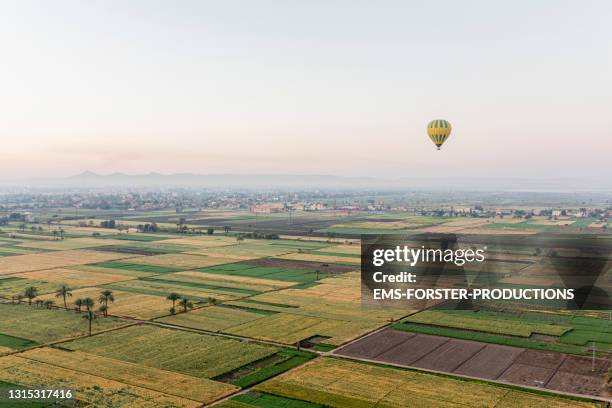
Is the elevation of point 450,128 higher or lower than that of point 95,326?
higher

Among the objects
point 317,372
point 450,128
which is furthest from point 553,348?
point 450,128

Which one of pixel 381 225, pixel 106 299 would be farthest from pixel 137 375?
pixel 381 225

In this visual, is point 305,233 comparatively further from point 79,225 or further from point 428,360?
point 428,360

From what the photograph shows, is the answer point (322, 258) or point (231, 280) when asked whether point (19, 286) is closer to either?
point (231, 280)

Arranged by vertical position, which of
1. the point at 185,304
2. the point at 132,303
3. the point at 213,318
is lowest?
the point at 213,318

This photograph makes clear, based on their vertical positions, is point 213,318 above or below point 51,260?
below

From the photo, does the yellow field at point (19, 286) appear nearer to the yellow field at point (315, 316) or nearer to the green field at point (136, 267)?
the green field at point (136, 267)

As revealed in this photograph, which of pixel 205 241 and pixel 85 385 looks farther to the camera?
pixel 205 241
